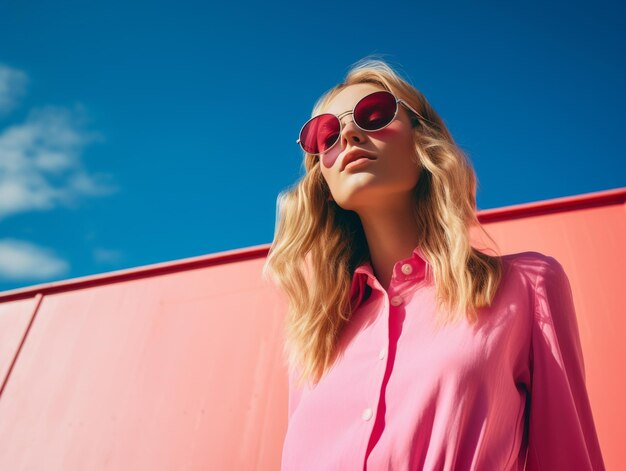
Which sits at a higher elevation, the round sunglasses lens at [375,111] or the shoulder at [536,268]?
the round sunglasses lens at [375,111]

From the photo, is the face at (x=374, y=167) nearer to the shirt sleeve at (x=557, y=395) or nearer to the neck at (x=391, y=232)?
the neck at (x=391, y=232)

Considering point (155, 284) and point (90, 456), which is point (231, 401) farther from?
point (155, 284)

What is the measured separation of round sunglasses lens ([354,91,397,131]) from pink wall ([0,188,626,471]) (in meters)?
1.01

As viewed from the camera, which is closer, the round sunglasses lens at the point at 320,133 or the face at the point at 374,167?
the face at the point at 374,167

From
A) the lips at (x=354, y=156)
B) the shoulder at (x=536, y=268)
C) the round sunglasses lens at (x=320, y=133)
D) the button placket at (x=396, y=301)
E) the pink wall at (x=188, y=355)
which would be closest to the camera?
the shoulder at (x=536, y=268)

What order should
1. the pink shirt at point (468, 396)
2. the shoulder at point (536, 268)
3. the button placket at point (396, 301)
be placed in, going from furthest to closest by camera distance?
the button placket at point (396, 301)
the shoulder at point (536, 268)
the pink shirt at point (468, 396)

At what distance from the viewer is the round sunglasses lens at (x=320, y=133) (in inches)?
57.7

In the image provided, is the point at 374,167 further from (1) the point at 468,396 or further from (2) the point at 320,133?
(1) the point at 468,396

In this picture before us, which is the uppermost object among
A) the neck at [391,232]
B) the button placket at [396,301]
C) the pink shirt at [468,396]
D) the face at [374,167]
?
the face at [374,167]

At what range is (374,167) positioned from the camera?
1286 mm

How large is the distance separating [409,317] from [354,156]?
477 millimetres

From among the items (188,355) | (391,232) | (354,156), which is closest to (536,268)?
(391,232)

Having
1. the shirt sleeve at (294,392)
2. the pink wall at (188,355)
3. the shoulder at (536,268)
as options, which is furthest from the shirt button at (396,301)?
the pink wall at (188,355)

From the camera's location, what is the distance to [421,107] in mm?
1516
